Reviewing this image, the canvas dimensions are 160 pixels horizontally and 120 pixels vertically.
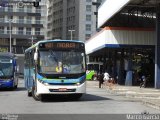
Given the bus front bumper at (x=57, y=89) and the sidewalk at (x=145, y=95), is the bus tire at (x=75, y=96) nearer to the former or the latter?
the bus front bumper at (x=57, y=89)

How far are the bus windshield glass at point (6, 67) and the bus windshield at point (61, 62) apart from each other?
45.9 ft

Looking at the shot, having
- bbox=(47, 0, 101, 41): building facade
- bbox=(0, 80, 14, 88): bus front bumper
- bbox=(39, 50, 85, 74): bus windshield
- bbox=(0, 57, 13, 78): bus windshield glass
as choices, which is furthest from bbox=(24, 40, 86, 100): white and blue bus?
bbox=(47, 0, 101, 41): building facade

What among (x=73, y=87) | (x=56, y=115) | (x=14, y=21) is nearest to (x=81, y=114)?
(x=56, y=115)

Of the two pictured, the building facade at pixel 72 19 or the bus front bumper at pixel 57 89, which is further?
the building facade at pixel 72 19

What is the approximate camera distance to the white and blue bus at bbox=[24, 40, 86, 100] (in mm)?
24125

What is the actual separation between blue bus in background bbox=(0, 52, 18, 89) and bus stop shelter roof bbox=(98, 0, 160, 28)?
33.9 ft

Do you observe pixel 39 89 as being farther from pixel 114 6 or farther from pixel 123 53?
pixel 123 53

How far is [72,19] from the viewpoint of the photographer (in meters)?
146

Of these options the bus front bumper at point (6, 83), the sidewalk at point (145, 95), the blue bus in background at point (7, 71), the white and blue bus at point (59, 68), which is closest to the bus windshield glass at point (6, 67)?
the blue bus in background at point (7, 71)

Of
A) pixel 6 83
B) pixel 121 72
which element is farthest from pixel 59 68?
pixel 121 72

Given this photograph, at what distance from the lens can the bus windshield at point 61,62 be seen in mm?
24281

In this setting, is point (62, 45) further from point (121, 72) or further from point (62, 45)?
point (121, 72)

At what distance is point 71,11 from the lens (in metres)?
147

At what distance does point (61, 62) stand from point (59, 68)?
1.06 feet
